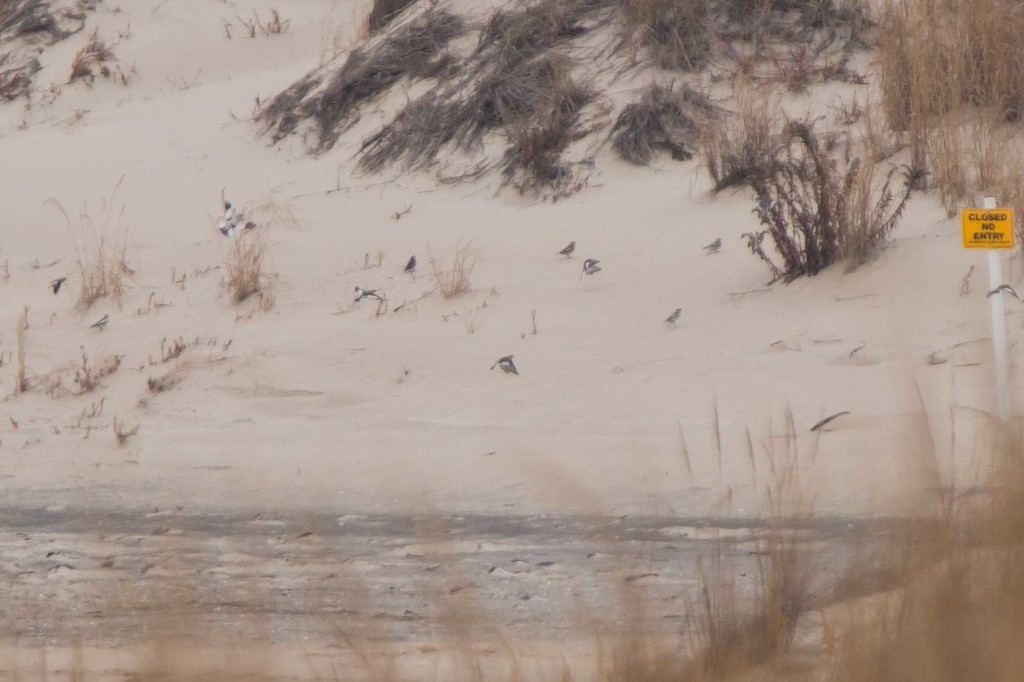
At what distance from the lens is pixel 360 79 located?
32.1ft

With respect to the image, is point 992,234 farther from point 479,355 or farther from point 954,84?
point 954,84

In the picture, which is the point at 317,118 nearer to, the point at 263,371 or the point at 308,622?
the point at 263,371

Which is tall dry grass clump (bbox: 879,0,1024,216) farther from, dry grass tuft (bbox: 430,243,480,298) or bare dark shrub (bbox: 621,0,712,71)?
dry grass tuft (bbox: 430,243,480,298)

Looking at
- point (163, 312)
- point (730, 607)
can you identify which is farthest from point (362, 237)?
point (730, 607)

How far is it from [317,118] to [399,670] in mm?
7837

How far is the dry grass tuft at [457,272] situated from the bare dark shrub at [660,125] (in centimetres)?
153

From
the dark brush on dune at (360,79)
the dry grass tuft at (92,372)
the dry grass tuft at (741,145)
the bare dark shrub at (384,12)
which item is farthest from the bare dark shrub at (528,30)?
the dry grass tuft at (92,372)

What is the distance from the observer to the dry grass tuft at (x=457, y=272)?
20.5ft

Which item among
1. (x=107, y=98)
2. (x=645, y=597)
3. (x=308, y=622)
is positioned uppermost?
(x=645, y=597)

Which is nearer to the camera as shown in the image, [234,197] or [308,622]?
[308,622]

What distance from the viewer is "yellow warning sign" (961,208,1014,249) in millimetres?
4047

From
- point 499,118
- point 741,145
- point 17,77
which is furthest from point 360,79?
point 17,77

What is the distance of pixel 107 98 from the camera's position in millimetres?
12305

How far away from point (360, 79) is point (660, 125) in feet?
8.97
